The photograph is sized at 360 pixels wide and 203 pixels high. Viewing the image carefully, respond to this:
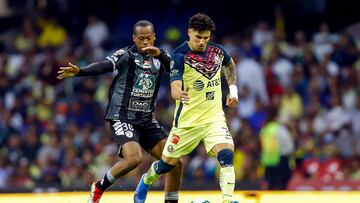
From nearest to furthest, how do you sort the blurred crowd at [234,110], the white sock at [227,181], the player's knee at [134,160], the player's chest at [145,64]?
the white sock at [227,181] < the player's knee at [134,160] < the player's chest at [145,64] < the blurred crowd at [234,110]

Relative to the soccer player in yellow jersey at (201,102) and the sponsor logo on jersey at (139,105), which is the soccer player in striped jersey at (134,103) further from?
A: the soccer player in yellow jersey at (201,102)

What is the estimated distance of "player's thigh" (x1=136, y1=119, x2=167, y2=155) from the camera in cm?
1570

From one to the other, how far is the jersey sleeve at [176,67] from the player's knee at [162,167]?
1174 millimetres

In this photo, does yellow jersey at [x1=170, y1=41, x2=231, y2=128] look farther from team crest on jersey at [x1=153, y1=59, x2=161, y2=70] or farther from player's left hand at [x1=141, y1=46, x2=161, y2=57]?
team crest on jersey at [x1=153, y1=59, x2=161, y2=70]

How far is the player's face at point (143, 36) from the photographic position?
50.5ft

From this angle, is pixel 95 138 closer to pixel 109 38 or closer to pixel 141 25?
pixel 109 38

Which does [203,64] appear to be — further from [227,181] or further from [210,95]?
[227,181]

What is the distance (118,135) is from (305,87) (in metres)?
9.03

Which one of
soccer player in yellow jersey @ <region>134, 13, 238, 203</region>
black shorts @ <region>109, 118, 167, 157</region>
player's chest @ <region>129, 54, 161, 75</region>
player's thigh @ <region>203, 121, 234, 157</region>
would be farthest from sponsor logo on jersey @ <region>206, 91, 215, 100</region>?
black shorts @ <region>109, 118, 167, 157</region>

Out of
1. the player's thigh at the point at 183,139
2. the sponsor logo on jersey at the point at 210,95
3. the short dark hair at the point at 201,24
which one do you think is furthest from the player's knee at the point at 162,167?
the short dark hair at the point at 201,24

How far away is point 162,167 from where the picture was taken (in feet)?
50.1

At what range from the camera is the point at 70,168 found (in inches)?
962

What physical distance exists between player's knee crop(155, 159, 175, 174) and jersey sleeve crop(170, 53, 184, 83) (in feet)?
3.85

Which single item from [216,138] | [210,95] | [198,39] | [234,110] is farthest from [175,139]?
[234,110]
